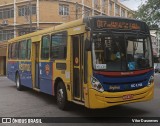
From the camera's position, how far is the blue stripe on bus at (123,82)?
879 centimetres

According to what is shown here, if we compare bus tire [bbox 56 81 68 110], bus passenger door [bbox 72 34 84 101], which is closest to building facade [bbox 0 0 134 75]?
bus tire [bbox 56 81 68 110]

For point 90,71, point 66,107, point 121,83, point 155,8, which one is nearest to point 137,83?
point 121,83

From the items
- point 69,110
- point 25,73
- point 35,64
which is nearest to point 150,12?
point 25,73

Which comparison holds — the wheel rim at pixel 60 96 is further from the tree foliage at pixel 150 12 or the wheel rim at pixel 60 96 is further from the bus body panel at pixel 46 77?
the tree foliage at pixel 150 12

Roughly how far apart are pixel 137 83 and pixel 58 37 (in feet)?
11.6

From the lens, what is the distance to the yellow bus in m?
8.81

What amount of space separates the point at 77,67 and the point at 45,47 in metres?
3.24

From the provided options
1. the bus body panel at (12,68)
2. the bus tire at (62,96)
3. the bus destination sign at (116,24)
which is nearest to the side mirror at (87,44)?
the bus destination sign at (116,24)

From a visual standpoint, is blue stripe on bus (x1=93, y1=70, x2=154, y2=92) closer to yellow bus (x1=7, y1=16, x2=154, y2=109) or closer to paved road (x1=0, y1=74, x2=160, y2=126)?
yellow bus (x1=7, y1=16, x2=154, y2=109)

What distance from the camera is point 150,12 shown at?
950 inches

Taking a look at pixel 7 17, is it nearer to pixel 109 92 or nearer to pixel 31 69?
pixel 31 69

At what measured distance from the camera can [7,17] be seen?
49.0 m

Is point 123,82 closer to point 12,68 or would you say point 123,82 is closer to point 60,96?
point 60,96

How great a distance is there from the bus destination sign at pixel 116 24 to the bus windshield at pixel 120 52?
23cm
